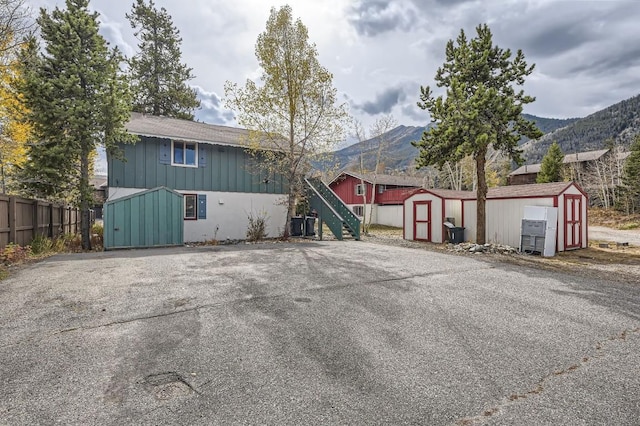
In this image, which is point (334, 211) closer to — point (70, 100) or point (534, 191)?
point (534, 191)

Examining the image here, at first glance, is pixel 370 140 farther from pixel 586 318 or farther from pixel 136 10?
pixel 136 10

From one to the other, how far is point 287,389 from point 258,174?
12.9 metres

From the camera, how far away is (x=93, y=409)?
229 centimetres

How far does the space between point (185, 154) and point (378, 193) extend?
70.1 ft

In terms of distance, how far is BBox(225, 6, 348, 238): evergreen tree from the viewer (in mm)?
13109

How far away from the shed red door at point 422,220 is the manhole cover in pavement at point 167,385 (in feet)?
46.5

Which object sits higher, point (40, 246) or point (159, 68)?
point (159, 68)

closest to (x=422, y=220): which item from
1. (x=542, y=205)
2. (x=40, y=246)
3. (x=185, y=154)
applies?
(x=542, y=205)

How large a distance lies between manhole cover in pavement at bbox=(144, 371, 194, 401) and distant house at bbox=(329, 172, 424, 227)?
25.8 metres

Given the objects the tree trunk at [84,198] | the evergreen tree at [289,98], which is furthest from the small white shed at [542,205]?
A: the tree trunk at [84,198]

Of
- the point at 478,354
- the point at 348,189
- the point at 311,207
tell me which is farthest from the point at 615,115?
the point at 478,354

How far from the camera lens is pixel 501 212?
43.9ft

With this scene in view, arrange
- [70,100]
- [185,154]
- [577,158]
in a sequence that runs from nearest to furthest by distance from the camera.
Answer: [70,100], [185,154], [577,158]

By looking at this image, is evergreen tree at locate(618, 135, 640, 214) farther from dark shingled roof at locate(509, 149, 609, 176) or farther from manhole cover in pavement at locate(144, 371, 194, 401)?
manhole cover in pavement at locate(144, 371, 194, 401)
